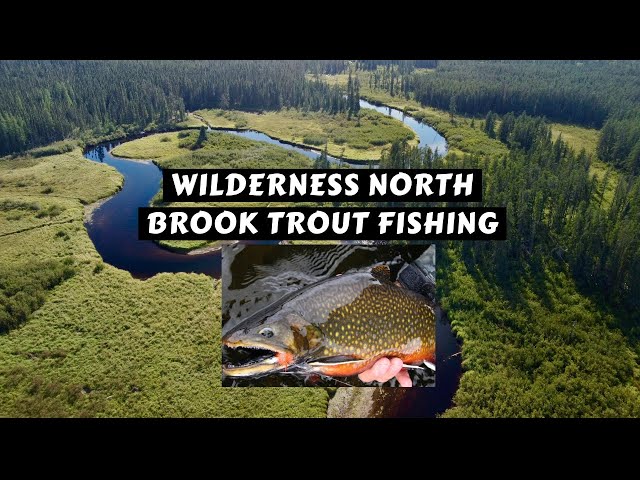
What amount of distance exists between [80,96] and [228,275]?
5866cm

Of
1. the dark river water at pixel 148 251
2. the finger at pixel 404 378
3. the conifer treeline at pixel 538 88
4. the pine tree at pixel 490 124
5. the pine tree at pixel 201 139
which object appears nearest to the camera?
the finger at pixel 404 378

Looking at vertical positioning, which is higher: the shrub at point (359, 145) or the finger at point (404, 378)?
the shrub at point (359, 145)

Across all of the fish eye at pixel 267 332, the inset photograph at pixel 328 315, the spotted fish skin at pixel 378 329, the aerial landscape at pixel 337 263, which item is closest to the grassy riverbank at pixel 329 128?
the aerial landscape at pixel 337 263

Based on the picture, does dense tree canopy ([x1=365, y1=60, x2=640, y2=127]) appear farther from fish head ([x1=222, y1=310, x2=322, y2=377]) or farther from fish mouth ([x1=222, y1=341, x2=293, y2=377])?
fish mouth ([x1=222, y1=341, x2=293, y2=377])

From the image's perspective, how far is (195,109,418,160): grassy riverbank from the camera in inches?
2215

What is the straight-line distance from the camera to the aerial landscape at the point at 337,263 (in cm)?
2094

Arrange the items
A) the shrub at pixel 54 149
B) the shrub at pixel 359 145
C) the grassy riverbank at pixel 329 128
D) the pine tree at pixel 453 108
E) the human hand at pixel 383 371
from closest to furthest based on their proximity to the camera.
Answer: the human hand at pixel 383 371
the shrub at pixel 54 149
the shrub at pixel 359 145
the grassy riverbank at pixel 329 128
the pine tree at pixel 453 108

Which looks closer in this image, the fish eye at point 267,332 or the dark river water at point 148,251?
the fish eye at point 267,332

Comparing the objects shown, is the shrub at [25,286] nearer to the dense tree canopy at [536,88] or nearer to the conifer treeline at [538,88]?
the conifer treeline at [538,88]

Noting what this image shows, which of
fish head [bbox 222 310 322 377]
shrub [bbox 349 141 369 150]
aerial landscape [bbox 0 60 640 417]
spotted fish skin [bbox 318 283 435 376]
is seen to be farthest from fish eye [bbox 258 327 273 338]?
shrub [bbox 349 141 369 150]

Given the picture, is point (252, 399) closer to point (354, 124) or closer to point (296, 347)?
point (296, 347)

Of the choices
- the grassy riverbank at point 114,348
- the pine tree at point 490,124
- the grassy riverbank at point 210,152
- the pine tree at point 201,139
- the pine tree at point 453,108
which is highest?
the pine tree at point 453,108

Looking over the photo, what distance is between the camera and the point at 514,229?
2958 centimetres

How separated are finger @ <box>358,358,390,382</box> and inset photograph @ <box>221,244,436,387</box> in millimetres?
43
